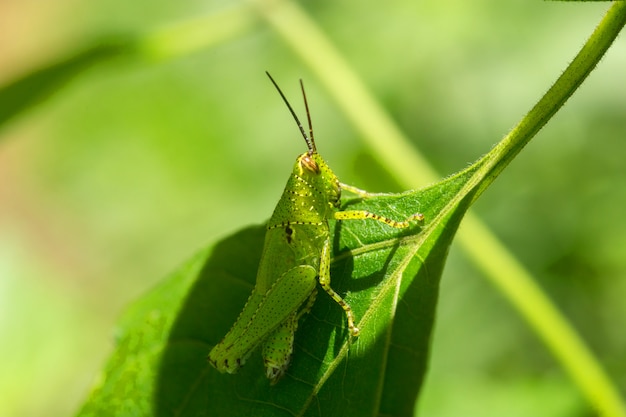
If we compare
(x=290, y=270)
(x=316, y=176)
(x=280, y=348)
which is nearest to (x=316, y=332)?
(x=280, y=348)

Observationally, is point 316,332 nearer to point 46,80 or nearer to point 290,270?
point 290,270

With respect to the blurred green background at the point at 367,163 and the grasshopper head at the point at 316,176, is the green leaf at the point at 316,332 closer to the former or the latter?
the grasshopper head at the point at 316,176

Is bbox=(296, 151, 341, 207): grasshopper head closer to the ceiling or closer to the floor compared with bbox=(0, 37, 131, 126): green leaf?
closer to the floor

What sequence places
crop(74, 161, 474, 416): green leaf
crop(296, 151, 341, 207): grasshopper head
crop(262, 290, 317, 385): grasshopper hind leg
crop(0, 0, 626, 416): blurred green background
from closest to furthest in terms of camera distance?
crop(74, 161, 474, 416): green leaf
crop(262, 290, 317, 385): grasshopper hind leg
crop(296, 151, 341, 207): grasshopper head
crop(0, 0, 626, 416): blurred green background

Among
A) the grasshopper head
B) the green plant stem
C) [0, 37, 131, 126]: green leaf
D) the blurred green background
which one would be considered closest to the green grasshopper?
the grasshopper head

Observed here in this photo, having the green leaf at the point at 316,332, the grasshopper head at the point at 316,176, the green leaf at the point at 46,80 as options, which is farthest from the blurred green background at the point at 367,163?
the green leaf at the point at 316,332

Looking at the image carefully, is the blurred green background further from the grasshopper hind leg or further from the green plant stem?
the grasshopper hind leg
